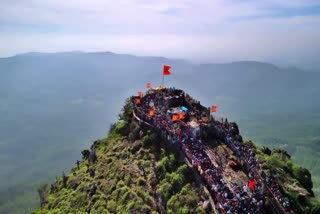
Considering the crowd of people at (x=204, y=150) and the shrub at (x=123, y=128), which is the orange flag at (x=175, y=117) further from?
the shrub at (x=123, y=128)

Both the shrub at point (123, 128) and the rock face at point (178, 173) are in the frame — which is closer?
the rock face at point (178, 173)

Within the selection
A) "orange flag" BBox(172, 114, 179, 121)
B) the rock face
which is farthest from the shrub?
"orange flag" BBox(172, 114, 179, 121)

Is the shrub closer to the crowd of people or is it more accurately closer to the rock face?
the rock face

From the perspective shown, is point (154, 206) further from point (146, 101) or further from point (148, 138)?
point (146, 101)

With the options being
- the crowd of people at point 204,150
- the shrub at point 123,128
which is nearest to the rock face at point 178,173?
the crowd of people at point 204,150

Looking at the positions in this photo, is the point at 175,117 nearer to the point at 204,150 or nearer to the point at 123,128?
the point at 204,150

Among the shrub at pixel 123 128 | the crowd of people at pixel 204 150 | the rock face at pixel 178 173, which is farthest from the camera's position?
the shrub at pixel 123 128

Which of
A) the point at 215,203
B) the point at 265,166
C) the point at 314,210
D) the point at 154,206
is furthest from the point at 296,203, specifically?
the point at 154,206
